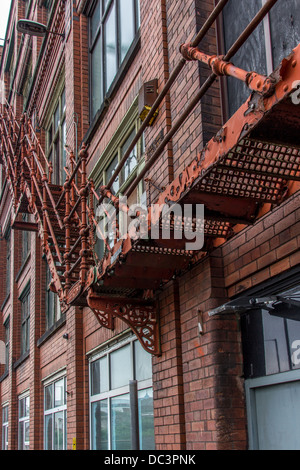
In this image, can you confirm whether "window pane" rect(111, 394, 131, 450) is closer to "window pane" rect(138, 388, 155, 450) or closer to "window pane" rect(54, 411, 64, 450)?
"window pane" rect(138, 388, 155, 450)

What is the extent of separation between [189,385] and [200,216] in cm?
196

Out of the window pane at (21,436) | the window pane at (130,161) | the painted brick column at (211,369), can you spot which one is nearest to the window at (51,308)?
the window pane at (21,436)

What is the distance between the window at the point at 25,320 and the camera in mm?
17691

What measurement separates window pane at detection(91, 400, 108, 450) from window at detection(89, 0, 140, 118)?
5.18 meters

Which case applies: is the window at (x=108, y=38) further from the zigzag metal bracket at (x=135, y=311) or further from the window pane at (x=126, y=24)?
the zigzag metal bracket at (x=135, y=311)

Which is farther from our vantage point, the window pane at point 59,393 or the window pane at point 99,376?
the window pane at point 59,393

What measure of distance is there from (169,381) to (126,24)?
5.68 meters

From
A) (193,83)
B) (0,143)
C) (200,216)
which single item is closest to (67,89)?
(0,143)

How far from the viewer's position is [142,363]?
730 cm

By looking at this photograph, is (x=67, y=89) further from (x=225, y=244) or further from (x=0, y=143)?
(x=225, y=244)

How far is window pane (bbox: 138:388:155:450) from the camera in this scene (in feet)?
22.3

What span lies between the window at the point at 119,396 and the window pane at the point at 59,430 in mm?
2505

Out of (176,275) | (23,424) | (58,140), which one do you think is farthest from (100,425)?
(23,424)

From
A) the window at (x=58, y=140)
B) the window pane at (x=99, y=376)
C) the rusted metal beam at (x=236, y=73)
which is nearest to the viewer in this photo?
the rusted metal beam at (x=236, y=73)
